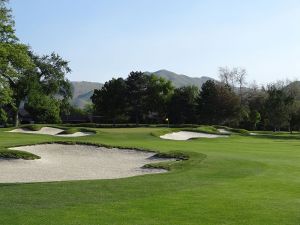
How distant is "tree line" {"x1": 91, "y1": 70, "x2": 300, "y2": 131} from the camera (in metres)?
87.4

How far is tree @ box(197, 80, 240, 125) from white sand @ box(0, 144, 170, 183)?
61992 mm

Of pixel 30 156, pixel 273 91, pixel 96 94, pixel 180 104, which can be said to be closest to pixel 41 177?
pixel 30 156

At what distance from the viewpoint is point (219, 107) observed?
3440 inches

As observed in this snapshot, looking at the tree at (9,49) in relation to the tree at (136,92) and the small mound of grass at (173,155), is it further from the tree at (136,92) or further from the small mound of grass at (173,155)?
the tree at (136,92)

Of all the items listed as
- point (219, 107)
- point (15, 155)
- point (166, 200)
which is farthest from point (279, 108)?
point (166, 200)

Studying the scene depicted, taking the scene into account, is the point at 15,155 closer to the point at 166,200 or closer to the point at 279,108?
the point at 166,200

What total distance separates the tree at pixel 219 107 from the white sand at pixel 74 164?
203 ft

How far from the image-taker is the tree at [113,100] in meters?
96.9

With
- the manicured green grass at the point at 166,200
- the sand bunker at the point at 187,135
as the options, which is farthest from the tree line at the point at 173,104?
the manicured green grass at the point at 166,200

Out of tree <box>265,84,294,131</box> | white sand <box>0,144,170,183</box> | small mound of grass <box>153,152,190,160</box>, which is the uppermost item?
tree <box>265,84,294,131</box>

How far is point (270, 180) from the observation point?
15789mm

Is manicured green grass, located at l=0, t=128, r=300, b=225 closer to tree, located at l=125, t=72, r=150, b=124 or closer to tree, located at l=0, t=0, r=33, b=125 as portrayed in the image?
tree, located at l=0, t=0, r=33, b=125

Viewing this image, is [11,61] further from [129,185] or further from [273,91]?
[273,91]

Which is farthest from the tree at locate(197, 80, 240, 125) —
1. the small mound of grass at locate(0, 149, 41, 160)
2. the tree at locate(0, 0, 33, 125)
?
the small mound of grass at locate(0, 149, 41, 160)
